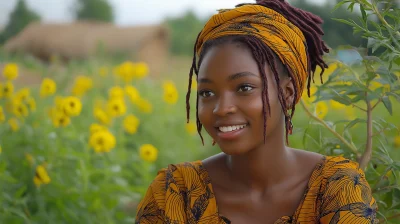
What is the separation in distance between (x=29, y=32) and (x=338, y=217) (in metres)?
8.15

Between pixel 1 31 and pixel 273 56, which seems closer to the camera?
pixel 273 56

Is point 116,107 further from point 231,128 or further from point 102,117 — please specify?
point 231,128

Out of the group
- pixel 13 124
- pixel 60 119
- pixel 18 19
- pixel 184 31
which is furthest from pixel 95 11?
pixel 60 119

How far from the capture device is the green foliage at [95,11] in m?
10.6

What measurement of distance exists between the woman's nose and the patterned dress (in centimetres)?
34

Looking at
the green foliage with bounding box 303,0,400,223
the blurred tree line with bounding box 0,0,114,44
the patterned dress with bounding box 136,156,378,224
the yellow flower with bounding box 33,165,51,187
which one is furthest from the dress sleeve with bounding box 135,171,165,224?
the blurred tree line with bounding box 0,0,114,44

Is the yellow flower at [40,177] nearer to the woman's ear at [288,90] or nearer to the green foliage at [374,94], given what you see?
the green foliage at [374,94]

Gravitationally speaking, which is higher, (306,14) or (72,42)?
(306,14)

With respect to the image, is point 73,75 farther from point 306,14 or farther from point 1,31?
point 306,14

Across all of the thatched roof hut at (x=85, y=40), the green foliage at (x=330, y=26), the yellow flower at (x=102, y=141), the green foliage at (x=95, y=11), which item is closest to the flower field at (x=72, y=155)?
the yellow flower at (x=102, y=141)

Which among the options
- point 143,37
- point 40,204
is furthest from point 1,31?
point 143,37

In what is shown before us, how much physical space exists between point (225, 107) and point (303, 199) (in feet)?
1.27

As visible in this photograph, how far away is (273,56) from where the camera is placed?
6.15 feet

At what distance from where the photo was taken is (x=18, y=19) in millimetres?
7977
